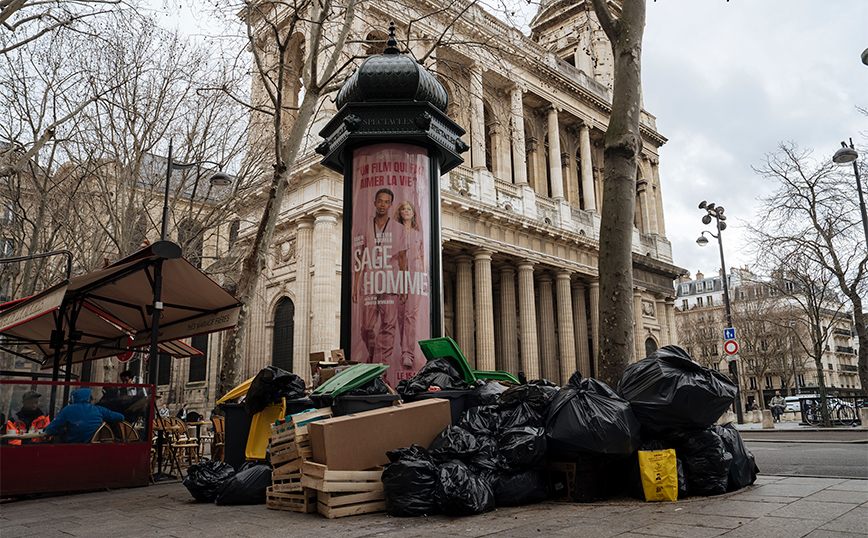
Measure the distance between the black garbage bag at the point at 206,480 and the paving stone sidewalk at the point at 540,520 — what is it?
0.14m

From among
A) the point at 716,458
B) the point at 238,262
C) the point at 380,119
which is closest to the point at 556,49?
the point at 238,262

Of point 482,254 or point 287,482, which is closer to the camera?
point 287,482

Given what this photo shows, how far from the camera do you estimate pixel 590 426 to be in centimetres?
505

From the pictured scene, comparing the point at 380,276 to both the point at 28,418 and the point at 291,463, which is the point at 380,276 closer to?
the point at 291,463

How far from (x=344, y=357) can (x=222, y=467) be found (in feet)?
6.29

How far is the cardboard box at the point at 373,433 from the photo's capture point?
4840 mm

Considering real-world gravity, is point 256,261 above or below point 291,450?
above

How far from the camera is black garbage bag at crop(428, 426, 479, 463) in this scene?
5012 mm

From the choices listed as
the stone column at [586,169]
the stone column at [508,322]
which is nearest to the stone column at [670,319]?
the stone column at [586,169]

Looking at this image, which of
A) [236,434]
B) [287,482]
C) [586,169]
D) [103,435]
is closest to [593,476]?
[287,482]

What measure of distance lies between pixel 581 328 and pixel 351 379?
2791cm

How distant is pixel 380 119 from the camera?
806 cm

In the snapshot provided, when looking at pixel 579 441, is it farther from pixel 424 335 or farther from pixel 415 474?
pixel 424 335

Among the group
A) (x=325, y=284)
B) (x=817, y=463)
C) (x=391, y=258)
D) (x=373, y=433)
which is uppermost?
(x=325, y=284)
